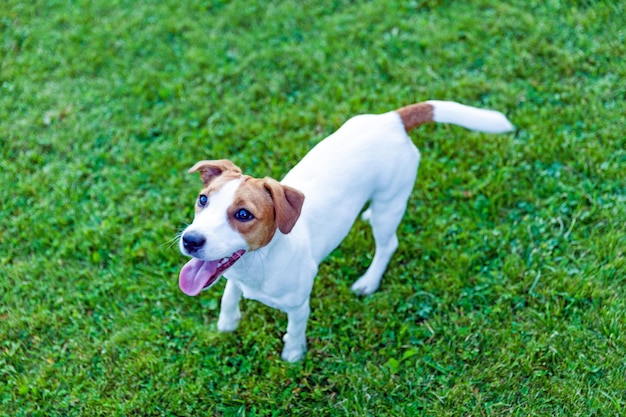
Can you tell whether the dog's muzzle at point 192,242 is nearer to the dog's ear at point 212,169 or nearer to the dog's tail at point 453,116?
the dog's ear at point 212,169

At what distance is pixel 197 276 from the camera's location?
3309 mm

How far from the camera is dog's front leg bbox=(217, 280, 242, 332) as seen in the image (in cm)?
398

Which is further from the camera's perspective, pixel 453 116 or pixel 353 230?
pixel 353 230

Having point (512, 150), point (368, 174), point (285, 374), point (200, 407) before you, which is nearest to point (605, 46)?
point (512, 150)

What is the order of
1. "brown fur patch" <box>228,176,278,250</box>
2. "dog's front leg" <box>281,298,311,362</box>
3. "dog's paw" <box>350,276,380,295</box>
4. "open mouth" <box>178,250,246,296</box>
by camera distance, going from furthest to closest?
"dog's paw" <box>350,276,380,295</box> → "dog's front leg" <box>281,298,311,362</box> → "open mouth" <box>178,250,246,296</box> → "brown fur patch" <box>228,176,278,250</box>

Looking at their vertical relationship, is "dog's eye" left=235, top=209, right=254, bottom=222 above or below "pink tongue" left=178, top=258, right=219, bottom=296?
above

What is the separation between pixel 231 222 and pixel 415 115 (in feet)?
5.22

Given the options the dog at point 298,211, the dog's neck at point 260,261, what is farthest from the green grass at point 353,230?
the dog's neck at point 260,261

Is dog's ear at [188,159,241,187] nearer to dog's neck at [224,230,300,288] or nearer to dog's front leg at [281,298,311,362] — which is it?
dog's neck at [224,230,300,288]

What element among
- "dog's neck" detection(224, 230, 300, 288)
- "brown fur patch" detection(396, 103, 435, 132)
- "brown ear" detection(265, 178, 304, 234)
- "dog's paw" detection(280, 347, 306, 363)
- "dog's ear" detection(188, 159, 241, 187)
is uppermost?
"dog's ear" detection(188, 159, 241, 187)

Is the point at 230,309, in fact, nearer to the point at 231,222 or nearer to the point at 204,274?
the point at 204,274

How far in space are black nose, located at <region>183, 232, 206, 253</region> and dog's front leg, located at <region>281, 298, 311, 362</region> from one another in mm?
990

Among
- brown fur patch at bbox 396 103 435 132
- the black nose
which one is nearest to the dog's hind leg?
brown fur patch at bbox 396 103 435 132

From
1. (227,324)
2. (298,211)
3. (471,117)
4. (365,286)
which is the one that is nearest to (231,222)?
(298,211)
